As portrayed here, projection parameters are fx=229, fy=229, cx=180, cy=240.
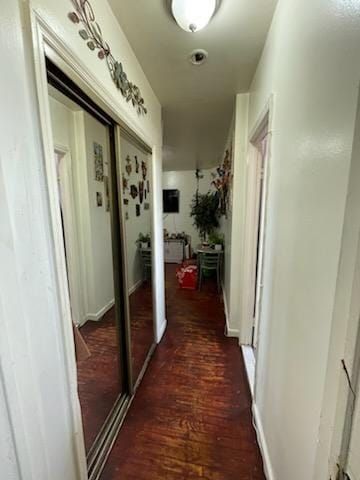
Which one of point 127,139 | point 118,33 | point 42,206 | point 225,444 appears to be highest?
point 118,33

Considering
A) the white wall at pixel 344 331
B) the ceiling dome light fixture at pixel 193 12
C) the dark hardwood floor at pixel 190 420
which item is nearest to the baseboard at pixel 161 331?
the dark hardwood floor at pixel 190 420

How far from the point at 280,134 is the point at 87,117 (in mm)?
1020

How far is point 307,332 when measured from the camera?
816mm

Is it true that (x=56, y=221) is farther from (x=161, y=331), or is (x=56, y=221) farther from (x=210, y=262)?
(x=210, y=262)

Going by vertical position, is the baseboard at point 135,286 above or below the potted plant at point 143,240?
below

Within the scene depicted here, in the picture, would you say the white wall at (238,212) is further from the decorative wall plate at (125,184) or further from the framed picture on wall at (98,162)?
the framed picture on wall at (98,162)

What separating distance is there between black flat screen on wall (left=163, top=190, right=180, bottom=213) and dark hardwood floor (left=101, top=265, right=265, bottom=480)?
4.28 m

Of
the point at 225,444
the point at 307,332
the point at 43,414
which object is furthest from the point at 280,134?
the point at 225,444

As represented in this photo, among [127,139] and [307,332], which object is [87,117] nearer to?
[127,139]

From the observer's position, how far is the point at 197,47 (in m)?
1.46

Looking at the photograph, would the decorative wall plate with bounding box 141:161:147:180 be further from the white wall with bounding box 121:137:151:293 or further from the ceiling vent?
the ceiling vent

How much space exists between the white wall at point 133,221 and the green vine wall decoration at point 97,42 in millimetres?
314

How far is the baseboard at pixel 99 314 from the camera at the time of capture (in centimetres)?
139

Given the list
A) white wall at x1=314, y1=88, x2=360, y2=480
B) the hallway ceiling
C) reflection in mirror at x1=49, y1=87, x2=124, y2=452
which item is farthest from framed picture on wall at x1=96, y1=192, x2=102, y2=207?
white wall at x1=314, y1=88, x2=360, y2=480
